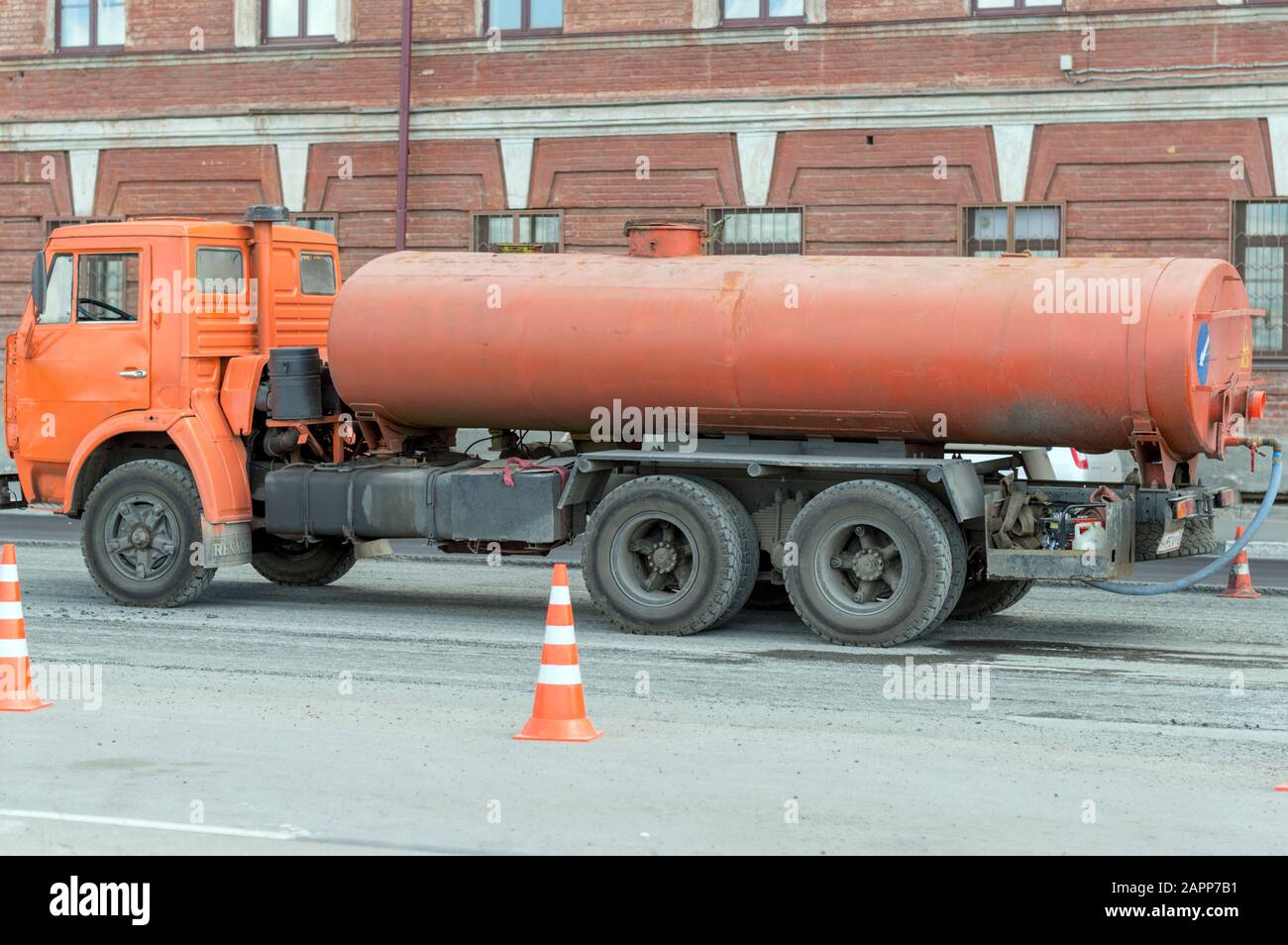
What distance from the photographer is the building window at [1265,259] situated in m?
21.5

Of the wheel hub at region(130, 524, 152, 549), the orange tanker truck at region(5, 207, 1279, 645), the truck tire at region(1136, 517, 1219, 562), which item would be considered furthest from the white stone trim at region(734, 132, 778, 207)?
the wheel hub at region(130, 524, 152, 549)

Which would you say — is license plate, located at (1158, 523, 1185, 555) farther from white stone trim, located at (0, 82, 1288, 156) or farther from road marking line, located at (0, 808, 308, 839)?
white stone trim, located at (0, 82, 1288, 156)

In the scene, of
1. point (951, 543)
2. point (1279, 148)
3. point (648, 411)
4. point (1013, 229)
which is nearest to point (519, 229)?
point (1013, 229)

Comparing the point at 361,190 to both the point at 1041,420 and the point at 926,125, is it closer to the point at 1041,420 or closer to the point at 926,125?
the point at 926,125

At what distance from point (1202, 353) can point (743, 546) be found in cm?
305

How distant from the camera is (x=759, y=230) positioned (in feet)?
77.0

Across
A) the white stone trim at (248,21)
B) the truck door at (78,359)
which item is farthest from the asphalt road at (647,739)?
the white stone trim at (248,21)

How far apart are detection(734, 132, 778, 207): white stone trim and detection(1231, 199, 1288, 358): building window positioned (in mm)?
5462

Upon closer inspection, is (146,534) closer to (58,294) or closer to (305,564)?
(305,564)

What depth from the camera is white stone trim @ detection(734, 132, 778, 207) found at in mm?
23328

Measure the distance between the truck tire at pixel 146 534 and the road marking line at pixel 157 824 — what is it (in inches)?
253

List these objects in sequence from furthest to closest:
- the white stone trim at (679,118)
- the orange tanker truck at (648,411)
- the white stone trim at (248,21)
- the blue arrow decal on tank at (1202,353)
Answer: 1. the white stone trim at (248,21)
2. the white stone trim at (679,118)
3. the orange tanker truck at (648,411)
4. the blue arrow decal on tank at (1202,353)

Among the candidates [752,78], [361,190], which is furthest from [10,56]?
[752,78]

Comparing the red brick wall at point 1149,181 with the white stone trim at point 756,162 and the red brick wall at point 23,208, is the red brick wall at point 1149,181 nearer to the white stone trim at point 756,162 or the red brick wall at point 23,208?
the white stone trim at point 756,162
